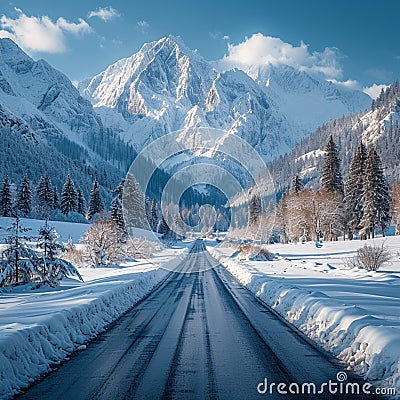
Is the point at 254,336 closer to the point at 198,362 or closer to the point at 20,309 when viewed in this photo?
the point at 198,362

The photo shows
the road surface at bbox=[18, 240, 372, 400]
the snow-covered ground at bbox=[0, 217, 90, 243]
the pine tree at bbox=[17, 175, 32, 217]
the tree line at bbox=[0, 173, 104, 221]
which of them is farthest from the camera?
the pine tree at bbox=[17, 175, 32, 217]

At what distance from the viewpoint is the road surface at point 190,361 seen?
5.60 m

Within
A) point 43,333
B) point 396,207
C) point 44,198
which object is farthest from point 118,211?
point 396,207

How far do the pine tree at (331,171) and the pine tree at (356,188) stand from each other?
4.20 m

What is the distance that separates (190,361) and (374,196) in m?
49.8

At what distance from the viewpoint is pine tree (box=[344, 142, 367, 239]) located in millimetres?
54438

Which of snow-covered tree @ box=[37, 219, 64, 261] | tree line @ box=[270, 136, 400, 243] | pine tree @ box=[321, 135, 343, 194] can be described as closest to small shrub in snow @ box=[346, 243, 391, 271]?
snow-covered tree @ box=[37, 219, 64, 261]

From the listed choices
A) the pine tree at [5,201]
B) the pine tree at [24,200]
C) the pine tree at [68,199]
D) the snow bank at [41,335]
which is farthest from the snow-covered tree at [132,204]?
the snow bank at [41,335]

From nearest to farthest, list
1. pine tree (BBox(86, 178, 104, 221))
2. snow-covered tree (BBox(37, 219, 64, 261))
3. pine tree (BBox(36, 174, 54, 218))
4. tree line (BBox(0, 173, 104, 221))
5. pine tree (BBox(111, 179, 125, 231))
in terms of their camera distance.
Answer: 1. snow-covered tree (BBox(37, 219, 64, 261))
2. pine tree (BBox(111, 179, 125, 231))
3. tree line (BBox(0, 173, 104, 221))
4. pine tree (BBox(36, 174, 54, 218))
5. pine tree (BBox(86, 178, 104, 221))

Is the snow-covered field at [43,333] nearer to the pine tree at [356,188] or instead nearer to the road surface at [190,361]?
the road surface at [190,361]

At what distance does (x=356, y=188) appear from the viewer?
54844 millimetres

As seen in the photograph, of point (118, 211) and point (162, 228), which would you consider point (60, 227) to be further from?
point (162, 228)

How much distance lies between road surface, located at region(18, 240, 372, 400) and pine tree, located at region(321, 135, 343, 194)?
Answer: 171 feet

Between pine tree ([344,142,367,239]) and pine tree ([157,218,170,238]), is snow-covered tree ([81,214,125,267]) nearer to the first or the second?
pine tree ([344,142,367,239])
